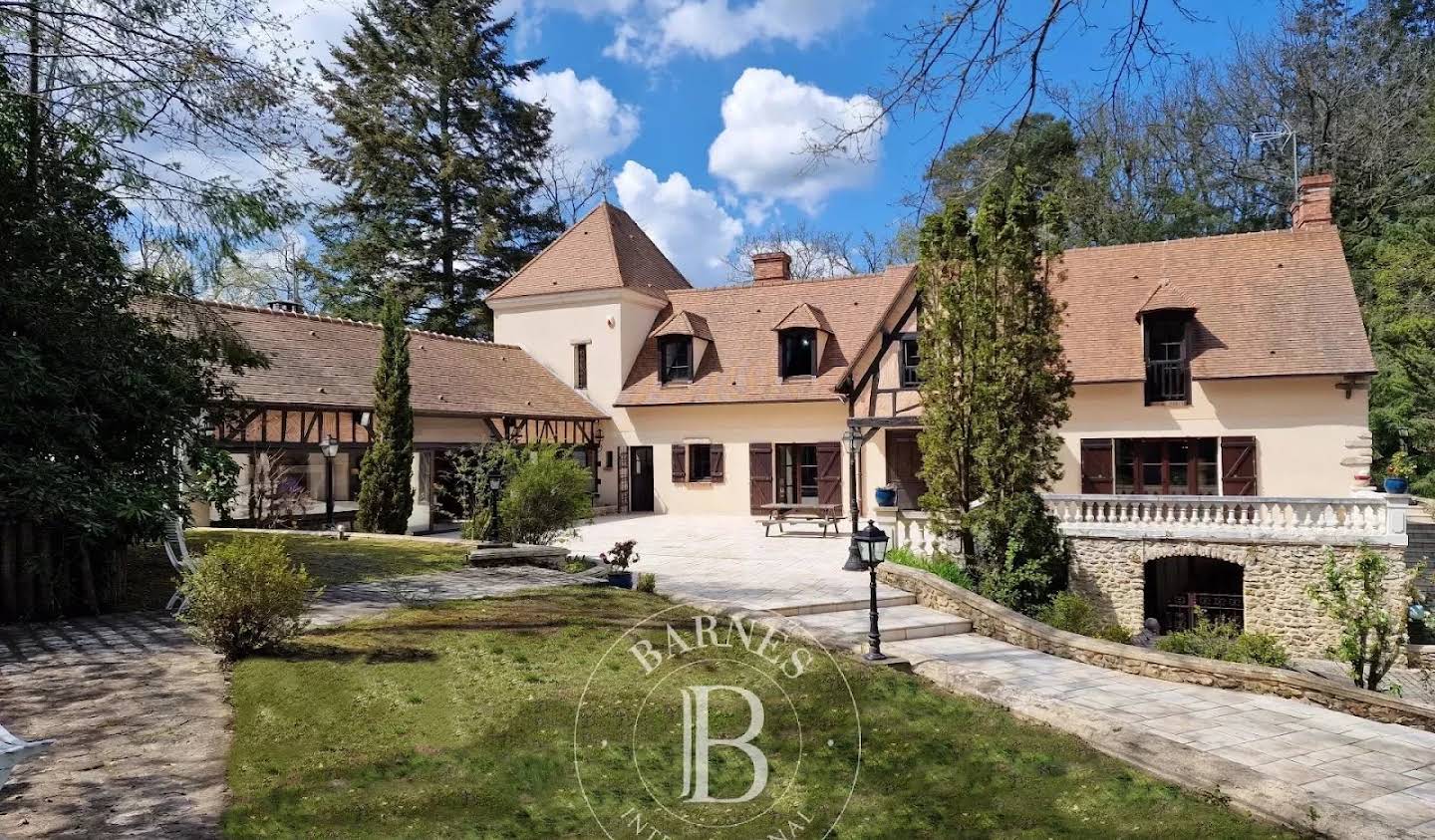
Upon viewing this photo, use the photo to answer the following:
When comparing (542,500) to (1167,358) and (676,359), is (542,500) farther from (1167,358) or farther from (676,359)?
(1167,358)

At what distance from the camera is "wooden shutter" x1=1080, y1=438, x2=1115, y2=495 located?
18.0 metres

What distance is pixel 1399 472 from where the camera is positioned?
19.0m

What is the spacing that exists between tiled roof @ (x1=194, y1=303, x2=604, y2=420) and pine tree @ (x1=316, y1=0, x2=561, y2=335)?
8085 mm

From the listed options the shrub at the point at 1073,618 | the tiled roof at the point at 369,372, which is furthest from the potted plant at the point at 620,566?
the tiled roof at the point at 369,372

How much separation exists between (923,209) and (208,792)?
15.9 ft

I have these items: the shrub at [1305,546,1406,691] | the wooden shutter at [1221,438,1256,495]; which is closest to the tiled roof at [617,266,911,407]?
the wooden shutter at [1221,438,1256,495]

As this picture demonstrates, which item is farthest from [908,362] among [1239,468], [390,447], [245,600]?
[245,600]

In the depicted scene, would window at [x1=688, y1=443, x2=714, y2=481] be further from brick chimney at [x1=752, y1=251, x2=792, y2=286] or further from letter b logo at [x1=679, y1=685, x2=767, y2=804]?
letter b logo at [x1=679, y1=685, x2=767, y2=804]

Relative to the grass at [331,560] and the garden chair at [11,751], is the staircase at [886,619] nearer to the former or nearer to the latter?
the grass at [331,560]

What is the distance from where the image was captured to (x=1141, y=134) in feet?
95.8

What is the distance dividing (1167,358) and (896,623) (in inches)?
479

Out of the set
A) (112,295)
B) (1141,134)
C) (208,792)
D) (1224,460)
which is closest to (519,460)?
(112,295)

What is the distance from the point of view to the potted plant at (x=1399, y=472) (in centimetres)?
1624

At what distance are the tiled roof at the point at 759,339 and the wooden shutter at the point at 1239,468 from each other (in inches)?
318
